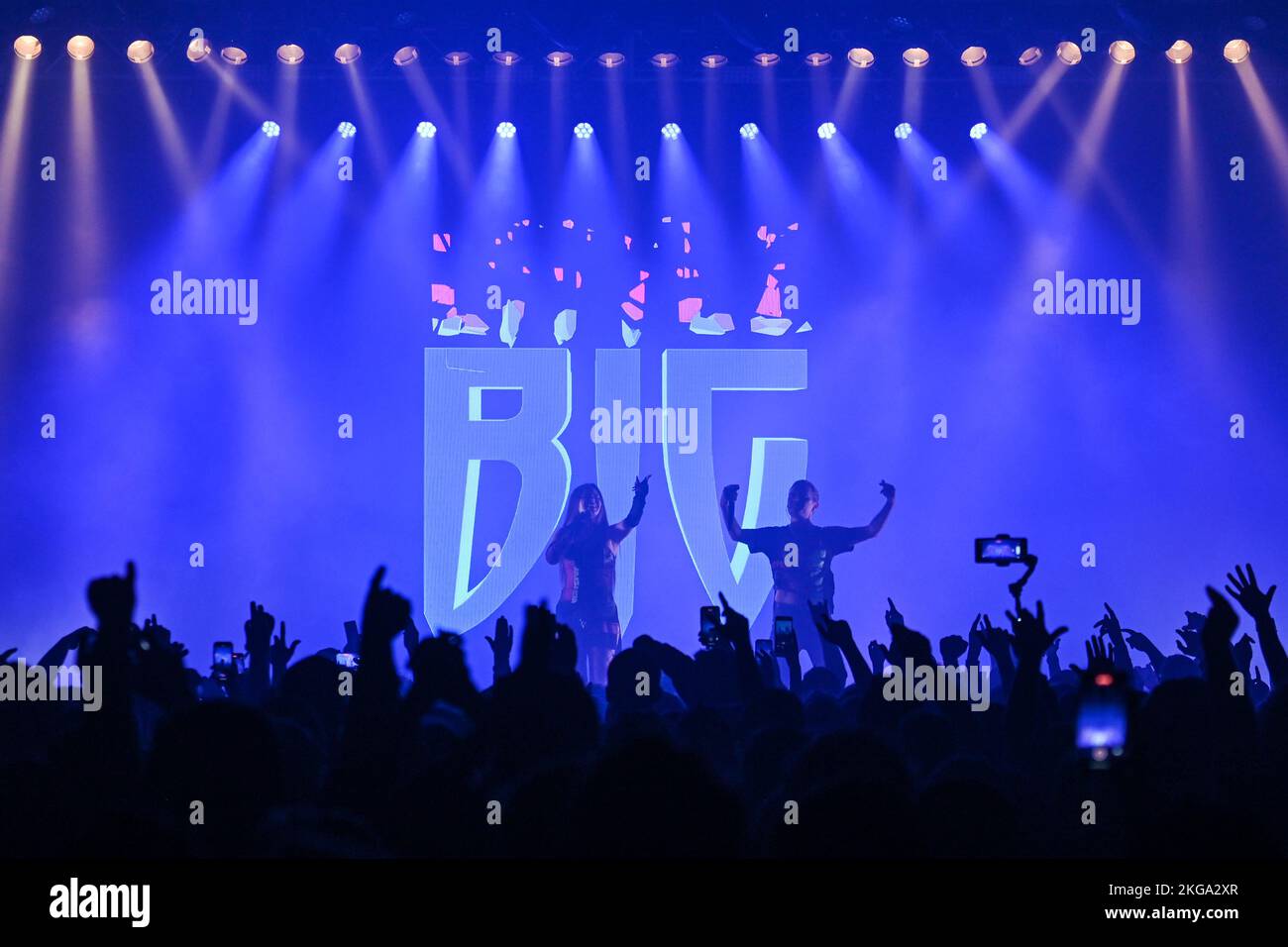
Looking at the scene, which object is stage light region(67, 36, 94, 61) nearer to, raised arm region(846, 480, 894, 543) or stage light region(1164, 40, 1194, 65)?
raised arm region(846, 480, 894, 543)

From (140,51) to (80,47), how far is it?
14.9 inches

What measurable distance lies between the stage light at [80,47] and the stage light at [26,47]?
0.66ft

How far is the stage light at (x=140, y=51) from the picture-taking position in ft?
24.8

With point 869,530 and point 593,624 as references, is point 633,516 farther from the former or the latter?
point 869,530

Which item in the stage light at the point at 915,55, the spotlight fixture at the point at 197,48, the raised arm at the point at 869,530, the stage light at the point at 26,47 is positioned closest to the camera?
the raised arm at the point at 869,530

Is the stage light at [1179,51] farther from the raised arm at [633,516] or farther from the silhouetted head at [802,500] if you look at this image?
the raised arm at [633,516]

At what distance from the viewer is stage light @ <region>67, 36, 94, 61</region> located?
750 cm

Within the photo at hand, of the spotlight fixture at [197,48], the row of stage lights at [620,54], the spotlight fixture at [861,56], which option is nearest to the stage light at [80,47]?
the row of stage lights at [620,54]

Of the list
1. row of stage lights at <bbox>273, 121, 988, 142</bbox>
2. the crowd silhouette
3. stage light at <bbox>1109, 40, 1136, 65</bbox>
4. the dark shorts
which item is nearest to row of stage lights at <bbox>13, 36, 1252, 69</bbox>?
stage light at <bbox>1109, 40, 1136, 65</bbox>

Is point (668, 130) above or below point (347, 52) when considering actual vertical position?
below

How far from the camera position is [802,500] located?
24.0ft

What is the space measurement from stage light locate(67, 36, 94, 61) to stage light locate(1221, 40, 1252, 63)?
307 inches

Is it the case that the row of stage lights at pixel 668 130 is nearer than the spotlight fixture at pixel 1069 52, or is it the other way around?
the spotlight fixture at pixel 1069 52

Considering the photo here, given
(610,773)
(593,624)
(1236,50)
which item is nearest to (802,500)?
(593,624)
